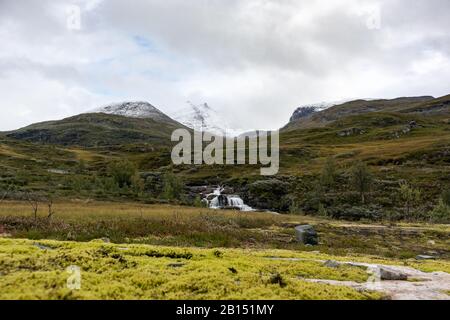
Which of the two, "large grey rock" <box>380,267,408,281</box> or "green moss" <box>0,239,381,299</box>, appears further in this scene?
"large grey rock" <box>380,267,408,281</box>

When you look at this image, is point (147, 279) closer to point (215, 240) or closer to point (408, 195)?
point (215, 240)

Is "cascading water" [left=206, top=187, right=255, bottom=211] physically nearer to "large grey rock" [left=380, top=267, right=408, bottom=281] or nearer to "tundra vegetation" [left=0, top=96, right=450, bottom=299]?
"tundra vegetation" [left=0, top=96, right=450, bottom=299]

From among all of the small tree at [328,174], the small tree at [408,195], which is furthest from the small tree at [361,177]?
the small tree at [328,174]

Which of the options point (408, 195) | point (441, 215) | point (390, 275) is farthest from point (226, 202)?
point (390, 275)

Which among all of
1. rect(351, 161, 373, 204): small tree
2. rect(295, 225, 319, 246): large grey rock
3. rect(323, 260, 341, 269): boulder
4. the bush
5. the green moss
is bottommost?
the bush

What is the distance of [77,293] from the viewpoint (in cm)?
787

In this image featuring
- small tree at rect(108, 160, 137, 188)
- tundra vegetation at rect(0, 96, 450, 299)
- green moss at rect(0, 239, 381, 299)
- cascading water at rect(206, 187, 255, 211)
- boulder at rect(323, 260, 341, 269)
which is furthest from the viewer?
small tree at rect(108, 160, 137, 188)

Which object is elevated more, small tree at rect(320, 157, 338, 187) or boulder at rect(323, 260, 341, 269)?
small tree at rect(320, 157, 338, 187)

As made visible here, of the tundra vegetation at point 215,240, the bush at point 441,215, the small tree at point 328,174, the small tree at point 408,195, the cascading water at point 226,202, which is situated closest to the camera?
the tundra vegetation at point 215,240

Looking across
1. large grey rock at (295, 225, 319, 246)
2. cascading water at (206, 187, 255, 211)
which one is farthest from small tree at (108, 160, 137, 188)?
large grey rock at (295, 225, 319, 246)

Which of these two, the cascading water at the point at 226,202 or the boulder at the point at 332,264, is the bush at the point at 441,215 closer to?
the cascading water at the point at 226,202

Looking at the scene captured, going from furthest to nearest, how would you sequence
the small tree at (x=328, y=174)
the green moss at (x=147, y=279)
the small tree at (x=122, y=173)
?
the small tree at (x=122, y=173) < the small tree at (x=328, y=174) < the green moss at (x=147, y=279)

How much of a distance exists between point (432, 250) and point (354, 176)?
195 ft

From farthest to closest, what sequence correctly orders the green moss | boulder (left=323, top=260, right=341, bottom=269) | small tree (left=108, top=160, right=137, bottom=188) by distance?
small tree (left=108, top=160, right=137, bottom=188), boulder (left=323, top=260, right=341, bottom=269), the green moss
